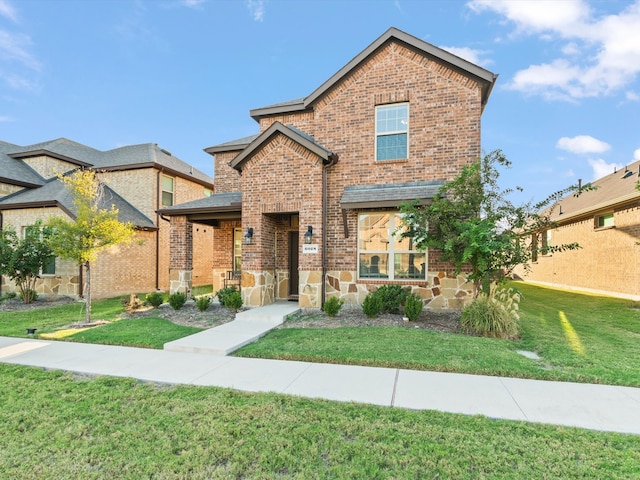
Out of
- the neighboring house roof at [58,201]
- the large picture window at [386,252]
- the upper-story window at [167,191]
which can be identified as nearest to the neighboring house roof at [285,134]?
the large picture window at [386,252]

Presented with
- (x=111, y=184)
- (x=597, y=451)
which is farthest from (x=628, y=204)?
(x=111, y=184)

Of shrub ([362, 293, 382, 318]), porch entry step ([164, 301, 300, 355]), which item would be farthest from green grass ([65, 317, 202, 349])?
shrub ([362, 293, 382, 318])

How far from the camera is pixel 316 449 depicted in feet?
9.33

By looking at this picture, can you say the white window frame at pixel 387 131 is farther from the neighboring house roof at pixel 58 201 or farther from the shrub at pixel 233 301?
the neighboring house roof at pixel 58 201

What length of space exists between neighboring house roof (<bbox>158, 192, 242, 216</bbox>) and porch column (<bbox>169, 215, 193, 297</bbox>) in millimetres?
379

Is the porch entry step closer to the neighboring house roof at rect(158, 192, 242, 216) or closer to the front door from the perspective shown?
the front door

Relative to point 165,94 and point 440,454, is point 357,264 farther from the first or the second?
point 165,94

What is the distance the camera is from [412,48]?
9594mm

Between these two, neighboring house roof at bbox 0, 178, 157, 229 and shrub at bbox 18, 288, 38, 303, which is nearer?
shrub at bbox 18, 288, 38, 303

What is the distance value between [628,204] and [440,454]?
53.3ft

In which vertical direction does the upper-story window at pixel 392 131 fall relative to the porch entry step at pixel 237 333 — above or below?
above

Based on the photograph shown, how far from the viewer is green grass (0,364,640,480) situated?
258 cm

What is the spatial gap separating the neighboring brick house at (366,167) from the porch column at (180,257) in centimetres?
315

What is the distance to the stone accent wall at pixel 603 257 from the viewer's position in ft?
43.1
